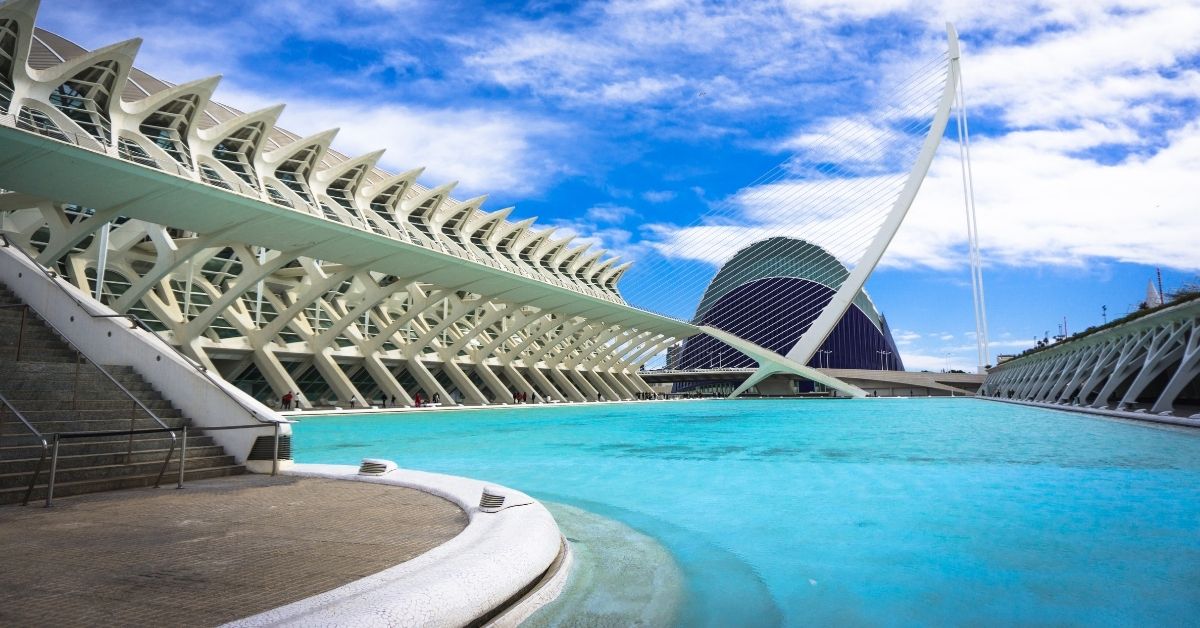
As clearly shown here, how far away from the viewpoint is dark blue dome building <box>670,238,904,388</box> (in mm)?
67812

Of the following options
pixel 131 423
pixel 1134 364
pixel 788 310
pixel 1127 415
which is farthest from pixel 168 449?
pixel 788 310

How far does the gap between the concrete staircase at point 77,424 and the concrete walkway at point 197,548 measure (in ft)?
0.94

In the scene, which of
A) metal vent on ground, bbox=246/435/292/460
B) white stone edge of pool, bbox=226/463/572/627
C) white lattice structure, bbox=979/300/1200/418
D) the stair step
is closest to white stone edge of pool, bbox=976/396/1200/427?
white lattice structure, bbox=979/300/1200/418

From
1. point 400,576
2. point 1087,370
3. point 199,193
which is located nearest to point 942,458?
point 400,576

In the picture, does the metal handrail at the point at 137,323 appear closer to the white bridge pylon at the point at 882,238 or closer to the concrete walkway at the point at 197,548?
the concrete walkway at the point at 197,548

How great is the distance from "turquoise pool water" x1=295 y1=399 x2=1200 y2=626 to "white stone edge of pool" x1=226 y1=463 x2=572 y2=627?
0.65 m

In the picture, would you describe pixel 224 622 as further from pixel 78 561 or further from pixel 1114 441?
pixel 1114 441

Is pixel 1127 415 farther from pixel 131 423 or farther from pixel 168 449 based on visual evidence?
pixel 131 423

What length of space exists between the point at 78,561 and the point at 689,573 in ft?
8.54

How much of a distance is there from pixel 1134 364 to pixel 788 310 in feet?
172

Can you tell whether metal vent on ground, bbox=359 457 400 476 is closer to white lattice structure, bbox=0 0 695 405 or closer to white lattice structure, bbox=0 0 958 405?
white lattice structure, bbox=0 0 958 405

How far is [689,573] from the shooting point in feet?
11.0

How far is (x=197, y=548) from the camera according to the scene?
3.07 metres

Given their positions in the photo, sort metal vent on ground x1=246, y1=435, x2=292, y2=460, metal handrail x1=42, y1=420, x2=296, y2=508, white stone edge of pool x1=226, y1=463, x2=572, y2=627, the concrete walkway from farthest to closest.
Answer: metal vent on ground x1=246, y1=435, x2=292, y2=460 < metal handrail x1=42, y1=420, x2=296, y2=508 < the concrete walkway < white stone edge of pool x1=226, y1=463, x2=572, y2=627
